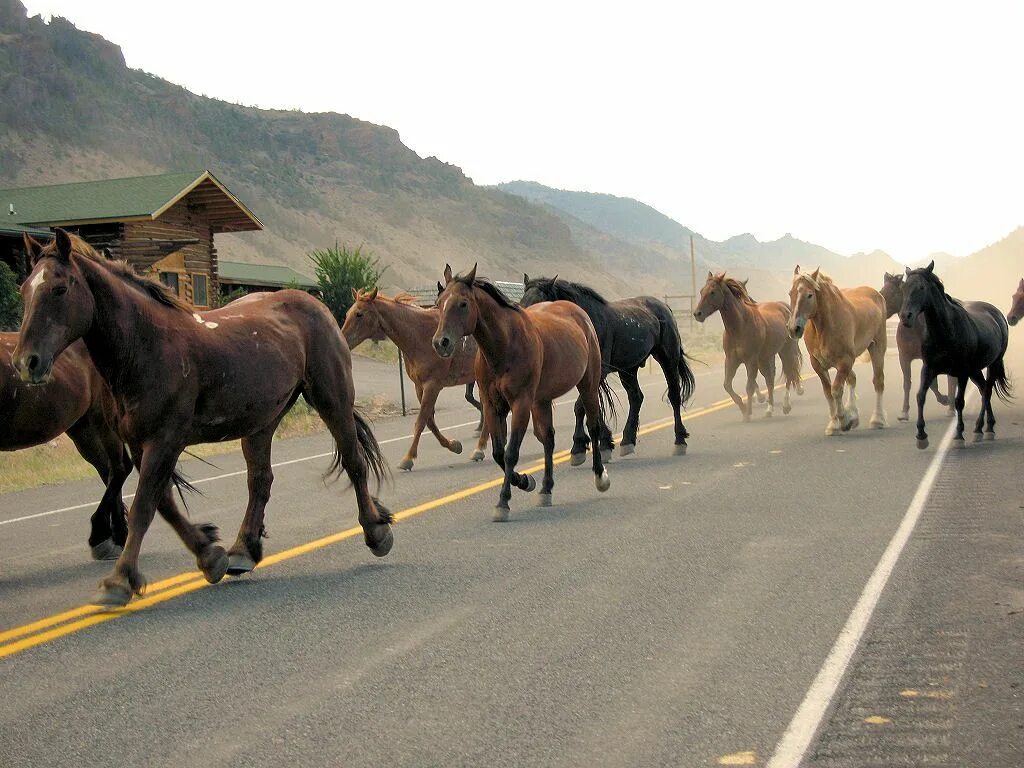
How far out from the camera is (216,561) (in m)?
7.18

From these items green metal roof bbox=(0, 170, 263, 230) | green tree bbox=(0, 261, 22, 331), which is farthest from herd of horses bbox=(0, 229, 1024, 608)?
green metal roof bbox=(0, 170, 263, 230)

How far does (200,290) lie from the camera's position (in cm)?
Answer: 4206

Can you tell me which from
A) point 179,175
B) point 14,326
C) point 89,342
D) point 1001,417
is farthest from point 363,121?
point 89,342

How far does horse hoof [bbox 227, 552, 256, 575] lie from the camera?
7477 mm

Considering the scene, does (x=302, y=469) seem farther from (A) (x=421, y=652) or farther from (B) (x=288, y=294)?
(A) (x=421, y=652)

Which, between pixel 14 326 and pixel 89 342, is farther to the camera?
pixel 14 326

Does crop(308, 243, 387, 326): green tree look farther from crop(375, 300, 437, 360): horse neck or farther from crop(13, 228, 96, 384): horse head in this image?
crop(13, 228, 96, 384): horse head

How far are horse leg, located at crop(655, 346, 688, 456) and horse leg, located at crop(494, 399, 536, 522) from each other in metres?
4.07

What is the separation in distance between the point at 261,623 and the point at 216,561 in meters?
1.06

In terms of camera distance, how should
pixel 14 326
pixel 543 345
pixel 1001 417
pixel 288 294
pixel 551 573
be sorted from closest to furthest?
pixel 551 573
pixel 288 294
pixel 543 345
pixel 1001 417
pixel 14 326

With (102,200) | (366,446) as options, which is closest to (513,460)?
(366,446)

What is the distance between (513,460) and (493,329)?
1.17m

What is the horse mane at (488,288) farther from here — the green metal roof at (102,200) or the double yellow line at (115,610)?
the green metal roof at (102,200)

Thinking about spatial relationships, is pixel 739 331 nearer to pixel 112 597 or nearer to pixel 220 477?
pixel 220 477
